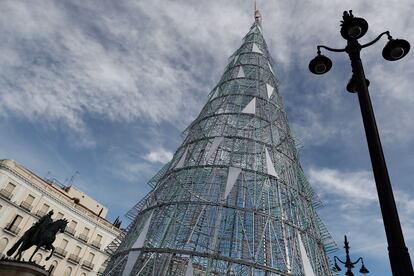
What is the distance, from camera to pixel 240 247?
1195cm

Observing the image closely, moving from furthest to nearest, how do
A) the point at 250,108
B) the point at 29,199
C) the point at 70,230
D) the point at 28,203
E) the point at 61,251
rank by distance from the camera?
the point at 70,230
the point at 61,251
the point at 29,199
the point at 28,203
the point at 250,108

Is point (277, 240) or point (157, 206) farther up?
point (157, 206)

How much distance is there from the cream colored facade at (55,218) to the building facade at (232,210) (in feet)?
66.7

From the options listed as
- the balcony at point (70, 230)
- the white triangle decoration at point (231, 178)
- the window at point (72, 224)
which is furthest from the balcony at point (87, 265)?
the white triangle decoration at point (231, 178)

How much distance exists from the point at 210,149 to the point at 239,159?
5.28 ft

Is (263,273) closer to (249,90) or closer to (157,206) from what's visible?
(157,206)

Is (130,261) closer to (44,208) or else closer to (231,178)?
(231,178)

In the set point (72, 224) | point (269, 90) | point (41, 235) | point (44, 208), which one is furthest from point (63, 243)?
point (269, 90)

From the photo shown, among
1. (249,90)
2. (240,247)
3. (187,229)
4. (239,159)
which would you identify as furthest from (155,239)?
(249,90)

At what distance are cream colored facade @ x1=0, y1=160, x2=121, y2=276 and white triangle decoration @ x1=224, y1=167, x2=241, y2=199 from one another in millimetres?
25814

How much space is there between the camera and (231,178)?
543 inches

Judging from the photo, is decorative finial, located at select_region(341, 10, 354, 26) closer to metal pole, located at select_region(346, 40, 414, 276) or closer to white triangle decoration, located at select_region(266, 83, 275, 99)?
metal pole, located at select_region(346, 40, 414, 276)

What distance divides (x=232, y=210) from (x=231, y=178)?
139cm

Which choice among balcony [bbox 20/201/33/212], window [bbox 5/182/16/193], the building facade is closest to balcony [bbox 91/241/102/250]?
balcony [bbox 20/201/33/212]
